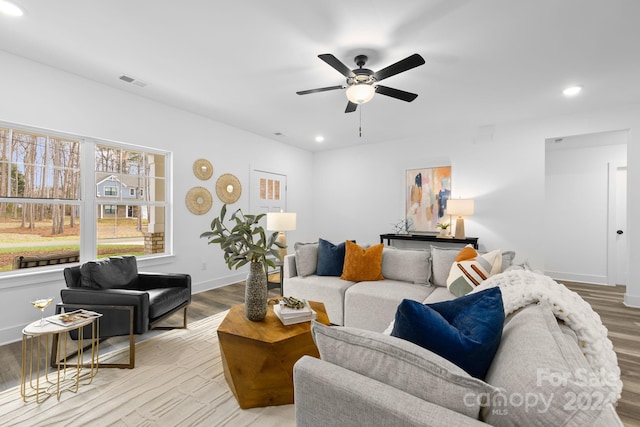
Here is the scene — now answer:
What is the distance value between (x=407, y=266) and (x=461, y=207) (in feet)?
6.44

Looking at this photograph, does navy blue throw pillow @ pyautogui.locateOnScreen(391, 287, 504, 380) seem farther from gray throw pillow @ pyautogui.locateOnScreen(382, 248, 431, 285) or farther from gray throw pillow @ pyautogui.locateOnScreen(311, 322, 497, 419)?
gray throw pillow @ pyautogui.locateOnScreen(382, 248, 431, 285)

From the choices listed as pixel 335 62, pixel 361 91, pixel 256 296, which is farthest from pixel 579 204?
pixel 256 296

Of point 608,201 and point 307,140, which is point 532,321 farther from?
point 608,201

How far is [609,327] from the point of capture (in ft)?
10.1

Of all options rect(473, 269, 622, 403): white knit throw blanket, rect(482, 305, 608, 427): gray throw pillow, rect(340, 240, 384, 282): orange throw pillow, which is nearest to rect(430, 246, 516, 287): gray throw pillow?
rect(340, 240, 384, 282): orange throw pillow

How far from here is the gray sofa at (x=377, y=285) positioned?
2693 mm

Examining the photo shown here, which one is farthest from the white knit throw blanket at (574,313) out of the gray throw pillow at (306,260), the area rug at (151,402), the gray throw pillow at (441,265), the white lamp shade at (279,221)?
the white lamp shade at (279,221)

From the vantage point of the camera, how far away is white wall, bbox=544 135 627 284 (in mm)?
4809

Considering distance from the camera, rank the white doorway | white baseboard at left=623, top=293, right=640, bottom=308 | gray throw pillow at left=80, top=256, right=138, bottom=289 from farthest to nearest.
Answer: the white doorway < white baseboard at left=623, top=293, right=640, bottom=308 < gray throw pillow at left=80, top=256, right=138, bottom=289

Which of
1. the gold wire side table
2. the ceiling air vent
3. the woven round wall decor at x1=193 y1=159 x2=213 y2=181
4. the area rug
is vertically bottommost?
the area rug

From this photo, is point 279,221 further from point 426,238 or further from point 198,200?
point 426,238

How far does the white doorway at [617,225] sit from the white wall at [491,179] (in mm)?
330

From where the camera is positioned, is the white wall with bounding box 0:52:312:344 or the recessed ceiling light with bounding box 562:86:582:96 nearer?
the white wall with bounding box 0:52:312:344

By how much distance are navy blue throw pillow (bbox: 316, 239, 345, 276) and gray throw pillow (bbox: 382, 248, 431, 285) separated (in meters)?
0.49
